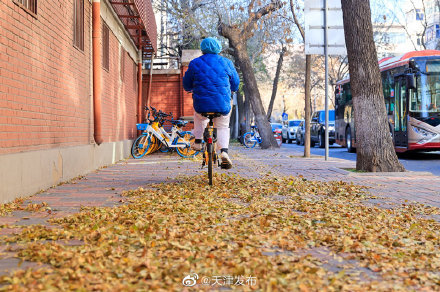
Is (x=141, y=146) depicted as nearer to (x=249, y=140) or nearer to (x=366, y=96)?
(x=366, y=96)

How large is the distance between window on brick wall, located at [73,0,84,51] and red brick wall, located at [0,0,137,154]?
18cm

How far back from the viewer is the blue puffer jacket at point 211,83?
897cm

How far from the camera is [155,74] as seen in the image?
2397 cm

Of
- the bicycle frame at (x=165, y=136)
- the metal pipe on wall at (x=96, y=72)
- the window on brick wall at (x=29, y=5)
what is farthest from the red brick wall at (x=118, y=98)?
the window on brick wall at (x=29, y=5)

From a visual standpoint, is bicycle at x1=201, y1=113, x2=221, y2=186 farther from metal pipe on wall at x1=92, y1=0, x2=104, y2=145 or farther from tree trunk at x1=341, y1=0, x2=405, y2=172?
metal pipe on wall at x1=92, y1=0, x2=104, y2=145

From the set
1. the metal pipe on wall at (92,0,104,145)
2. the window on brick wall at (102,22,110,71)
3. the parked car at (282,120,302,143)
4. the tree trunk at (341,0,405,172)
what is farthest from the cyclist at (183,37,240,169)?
the parked car at (282,120,302,143)

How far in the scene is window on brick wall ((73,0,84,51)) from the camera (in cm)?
1123

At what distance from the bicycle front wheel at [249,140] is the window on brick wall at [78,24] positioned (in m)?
18.9

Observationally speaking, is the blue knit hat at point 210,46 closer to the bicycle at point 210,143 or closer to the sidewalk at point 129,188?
the bicycle at point 210,143

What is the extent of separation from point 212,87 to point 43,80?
2324mm

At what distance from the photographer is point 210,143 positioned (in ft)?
29.5

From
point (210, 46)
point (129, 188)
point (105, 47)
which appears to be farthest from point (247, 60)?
point (129, 188)

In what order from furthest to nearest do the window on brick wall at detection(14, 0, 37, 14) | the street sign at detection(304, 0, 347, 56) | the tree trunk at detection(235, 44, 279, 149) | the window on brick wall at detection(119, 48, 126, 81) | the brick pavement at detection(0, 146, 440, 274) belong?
the tree trunk at detection(235, 44, 279, 149) < the window on brick wall at detection(119, 48, 126, 81) < the street sign at detection(304, 0, 347, 56) < the window on brick wall at detection(14, 0, 37, 14) < the brick pavement at detection(0, 146, 440, 274)

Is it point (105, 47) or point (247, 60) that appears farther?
point (247, 60)
